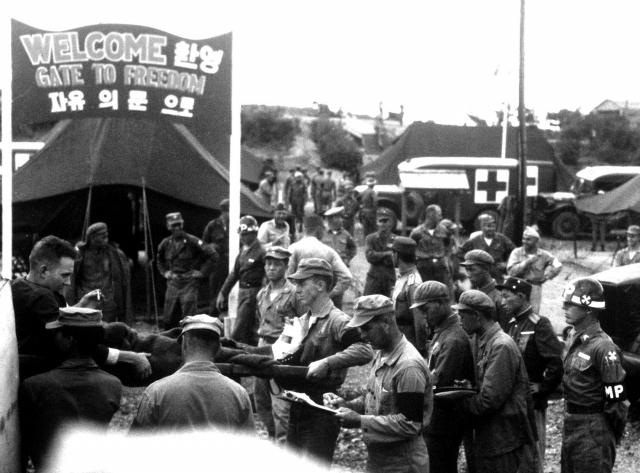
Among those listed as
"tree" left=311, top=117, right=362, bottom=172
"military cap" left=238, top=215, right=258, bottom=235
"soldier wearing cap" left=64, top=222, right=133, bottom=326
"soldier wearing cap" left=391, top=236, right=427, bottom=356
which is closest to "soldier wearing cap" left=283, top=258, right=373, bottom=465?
"soldier wearing cap" left=391, top=236, right=427, bottom=356

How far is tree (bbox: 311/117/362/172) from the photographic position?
51.2 meters

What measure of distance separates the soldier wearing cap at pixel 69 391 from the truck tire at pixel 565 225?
79.6 feet

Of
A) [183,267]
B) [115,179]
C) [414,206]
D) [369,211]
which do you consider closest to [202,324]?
[183,267]

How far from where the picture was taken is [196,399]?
4508mm

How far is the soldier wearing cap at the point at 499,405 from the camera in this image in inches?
235

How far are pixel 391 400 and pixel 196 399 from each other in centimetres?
123

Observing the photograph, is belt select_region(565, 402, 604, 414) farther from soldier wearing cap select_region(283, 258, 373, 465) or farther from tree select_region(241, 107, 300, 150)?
tree select_region(241, 107, 300, 150)

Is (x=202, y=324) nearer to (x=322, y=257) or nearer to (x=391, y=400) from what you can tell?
(x=391, y=400)

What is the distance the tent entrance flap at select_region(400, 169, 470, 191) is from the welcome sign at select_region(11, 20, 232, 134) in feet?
44.6

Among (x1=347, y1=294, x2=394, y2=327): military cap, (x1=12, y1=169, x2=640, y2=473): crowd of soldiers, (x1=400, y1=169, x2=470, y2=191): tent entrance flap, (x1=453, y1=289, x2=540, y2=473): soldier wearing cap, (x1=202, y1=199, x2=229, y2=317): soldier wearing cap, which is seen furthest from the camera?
(x1=400, y1=169, x2=470, y2=191): tent entrance flap

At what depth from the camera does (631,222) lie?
24594mm

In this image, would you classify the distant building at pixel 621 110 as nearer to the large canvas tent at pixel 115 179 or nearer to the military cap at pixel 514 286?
the large canvas tent at pixel 115 179

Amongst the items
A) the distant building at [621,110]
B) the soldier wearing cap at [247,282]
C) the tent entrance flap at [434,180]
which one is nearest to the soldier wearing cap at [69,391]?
the soldier wearing cap at [247,282]

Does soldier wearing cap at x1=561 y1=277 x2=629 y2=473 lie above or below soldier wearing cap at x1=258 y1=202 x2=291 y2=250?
below
